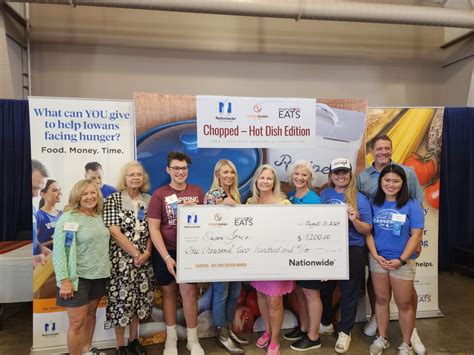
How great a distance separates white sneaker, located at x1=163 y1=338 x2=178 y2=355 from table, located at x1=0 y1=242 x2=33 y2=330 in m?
1.45

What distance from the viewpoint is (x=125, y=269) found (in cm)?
225

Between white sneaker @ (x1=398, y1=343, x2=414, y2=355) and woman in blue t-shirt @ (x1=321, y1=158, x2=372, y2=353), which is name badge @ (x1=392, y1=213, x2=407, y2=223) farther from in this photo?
white sneaker @ (x1=398, y1=343, x2=414, y2=355)

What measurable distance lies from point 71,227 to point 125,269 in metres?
0.51

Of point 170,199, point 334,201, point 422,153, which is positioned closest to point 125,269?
point 170,199

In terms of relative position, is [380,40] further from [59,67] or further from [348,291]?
[59,67]

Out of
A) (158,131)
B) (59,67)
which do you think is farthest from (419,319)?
(59,67)

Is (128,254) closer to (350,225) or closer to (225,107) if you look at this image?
(225,107)

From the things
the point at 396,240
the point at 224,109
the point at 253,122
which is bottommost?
the point at 396,240

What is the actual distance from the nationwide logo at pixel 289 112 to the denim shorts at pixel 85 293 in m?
1.96

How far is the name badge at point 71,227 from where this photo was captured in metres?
1.99

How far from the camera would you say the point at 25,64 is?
14.3 ft

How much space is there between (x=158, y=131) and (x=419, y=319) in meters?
3.16

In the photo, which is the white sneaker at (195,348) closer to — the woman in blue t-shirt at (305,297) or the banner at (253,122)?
the woman in blue t-shirt at (305,297)

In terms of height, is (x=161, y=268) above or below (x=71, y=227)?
below
